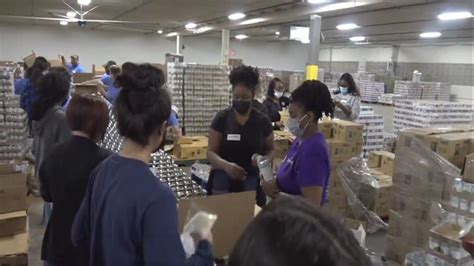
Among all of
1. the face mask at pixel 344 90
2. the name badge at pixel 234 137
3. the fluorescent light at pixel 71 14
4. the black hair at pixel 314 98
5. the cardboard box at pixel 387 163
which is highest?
the fluorescent light at pixel 71 14

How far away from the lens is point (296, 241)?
25.5 inches

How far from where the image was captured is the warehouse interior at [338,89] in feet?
11.8

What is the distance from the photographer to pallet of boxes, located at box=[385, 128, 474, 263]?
375 centimetres

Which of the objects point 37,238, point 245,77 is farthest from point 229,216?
point 37,238

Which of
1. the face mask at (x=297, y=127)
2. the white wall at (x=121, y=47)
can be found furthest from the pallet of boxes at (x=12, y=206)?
the white wall at (x=121, y=47)

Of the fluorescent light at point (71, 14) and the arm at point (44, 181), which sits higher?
the fluorescent light at point (71, 14)

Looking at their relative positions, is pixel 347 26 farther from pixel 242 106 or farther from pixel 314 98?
pixel 314 98

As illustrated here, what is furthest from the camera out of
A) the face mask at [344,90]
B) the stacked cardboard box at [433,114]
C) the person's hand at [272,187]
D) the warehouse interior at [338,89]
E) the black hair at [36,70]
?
the stacked cardboard box at [433,114]

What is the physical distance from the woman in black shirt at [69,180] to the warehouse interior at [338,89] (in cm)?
51

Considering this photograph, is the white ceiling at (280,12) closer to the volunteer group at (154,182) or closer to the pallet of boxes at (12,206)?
the volunteer group at (154,182)

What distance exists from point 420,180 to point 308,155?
208 centimetres

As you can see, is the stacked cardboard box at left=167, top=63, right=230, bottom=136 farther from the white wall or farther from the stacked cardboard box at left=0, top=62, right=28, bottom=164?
the white wall

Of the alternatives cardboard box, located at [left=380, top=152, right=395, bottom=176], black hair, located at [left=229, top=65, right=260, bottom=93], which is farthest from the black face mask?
cardboard box, located at [left=380, top=152, right=395, bottom=176]

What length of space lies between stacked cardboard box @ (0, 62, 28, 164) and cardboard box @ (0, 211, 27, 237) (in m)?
1.22
